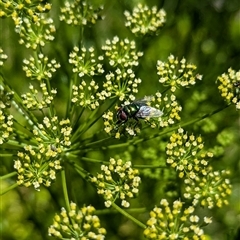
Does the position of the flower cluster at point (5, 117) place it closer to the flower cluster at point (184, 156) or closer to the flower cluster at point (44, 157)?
the flower cluster at point (44, 157)

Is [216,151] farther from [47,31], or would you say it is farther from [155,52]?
[47,31]

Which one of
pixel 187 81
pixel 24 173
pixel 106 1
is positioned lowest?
pixel 24 173

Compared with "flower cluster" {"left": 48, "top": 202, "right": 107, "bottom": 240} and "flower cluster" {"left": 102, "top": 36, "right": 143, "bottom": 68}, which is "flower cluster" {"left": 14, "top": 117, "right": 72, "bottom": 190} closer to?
"flower cluster" {"left": 48, "top": 202, "right": 107, "bottom": 240}

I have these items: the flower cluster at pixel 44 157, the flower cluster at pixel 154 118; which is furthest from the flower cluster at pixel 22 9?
the flower cluster at pixel 154 118

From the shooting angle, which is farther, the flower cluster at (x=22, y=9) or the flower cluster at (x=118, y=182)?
the flower cluster at (x=22, y=9)

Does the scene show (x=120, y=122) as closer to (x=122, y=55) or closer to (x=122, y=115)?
(x=122, y=115)

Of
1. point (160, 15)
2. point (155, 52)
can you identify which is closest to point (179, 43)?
point (155, 52)

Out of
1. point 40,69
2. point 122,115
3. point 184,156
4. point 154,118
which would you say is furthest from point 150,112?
point 40,69
